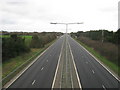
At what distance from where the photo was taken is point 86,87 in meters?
23.9

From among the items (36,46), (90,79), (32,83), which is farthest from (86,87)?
(36,46)

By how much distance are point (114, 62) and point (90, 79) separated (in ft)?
47.0

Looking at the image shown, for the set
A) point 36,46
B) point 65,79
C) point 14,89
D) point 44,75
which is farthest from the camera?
point 36,46

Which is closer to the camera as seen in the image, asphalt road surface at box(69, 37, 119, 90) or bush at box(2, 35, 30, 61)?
asphalt road surface at box(69, 37, 119, 90)

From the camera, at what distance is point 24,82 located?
85.0 ft

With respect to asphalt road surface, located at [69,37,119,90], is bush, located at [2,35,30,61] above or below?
above

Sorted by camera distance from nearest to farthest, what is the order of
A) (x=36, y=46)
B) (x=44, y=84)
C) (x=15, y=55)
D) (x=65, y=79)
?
(x=44, y=84), (x=65, y=79), (x=15, y=55), (x=36, y=46)

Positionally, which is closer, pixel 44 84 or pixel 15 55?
pixel 44 84

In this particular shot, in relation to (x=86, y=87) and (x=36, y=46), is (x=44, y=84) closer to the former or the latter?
(x=86, y=87)

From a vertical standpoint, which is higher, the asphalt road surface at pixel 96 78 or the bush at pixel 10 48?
the bush at pixel 10 48

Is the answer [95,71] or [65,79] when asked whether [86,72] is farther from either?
[65,79]

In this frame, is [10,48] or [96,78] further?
[10,48]

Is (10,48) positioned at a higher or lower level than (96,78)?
higher

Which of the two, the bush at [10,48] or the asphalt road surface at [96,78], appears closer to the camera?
the asphalt road surface at [96,78]
